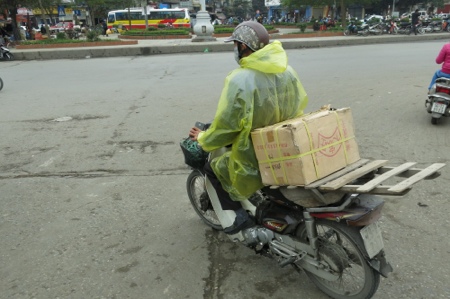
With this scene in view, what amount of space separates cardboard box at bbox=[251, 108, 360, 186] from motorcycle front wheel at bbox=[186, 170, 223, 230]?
939 millimetres

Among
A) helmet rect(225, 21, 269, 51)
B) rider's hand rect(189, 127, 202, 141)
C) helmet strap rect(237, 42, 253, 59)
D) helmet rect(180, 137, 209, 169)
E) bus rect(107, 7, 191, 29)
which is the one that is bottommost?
helmet rect(180, 137, 209, 169)

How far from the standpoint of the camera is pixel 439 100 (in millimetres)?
5969

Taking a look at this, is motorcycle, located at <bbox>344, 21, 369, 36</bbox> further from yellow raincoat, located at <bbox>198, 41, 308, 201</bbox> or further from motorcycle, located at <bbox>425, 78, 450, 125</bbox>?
yellow raincoat, located at <bbox>198, 41, 308, 201</bbox>

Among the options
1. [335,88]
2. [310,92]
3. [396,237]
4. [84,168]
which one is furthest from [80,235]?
[335,88]

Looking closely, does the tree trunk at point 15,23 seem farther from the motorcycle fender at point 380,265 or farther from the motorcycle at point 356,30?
the motorcycle fender at point 380,265

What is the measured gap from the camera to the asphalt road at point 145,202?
2.72 m

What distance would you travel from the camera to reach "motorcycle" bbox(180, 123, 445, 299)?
86.4 inches

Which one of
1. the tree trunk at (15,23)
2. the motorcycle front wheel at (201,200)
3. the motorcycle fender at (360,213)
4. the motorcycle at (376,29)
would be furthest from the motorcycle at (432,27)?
the motorcycle fender at (360,213)

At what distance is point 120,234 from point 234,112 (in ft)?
5.50

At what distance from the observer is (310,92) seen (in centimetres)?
844

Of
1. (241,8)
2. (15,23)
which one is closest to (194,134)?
(15,23)

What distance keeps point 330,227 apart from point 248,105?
0.88 m

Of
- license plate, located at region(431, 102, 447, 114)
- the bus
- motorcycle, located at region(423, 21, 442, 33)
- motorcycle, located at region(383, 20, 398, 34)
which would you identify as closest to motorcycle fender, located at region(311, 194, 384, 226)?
license plate, located at region(431, 102, 447, 114)

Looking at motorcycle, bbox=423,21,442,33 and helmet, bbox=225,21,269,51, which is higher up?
motorcycle, bbox=423,21,442,33
